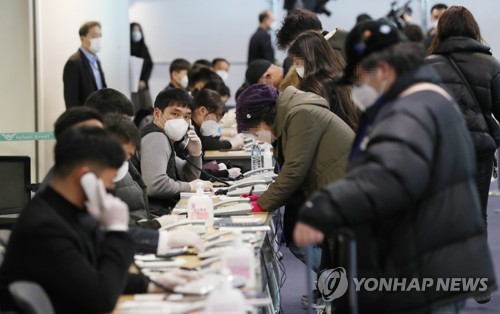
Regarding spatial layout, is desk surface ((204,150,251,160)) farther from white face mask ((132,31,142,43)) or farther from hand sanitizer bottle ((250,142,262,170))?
white face mask ((132,31,142,43))

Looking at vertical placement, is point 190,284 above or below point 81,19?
below

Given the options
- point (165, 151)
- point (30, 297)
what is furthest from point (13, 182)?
point (30, 297)

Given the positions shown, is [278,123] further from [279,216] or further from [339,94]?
[279,216]

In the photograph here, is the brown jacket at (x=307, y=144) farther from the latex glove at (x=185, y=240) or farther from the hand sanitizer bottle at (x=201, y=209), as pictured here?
the latex glove at (x=185, y=240)

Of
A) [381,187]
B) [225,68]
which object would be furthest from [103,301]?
[225,68]

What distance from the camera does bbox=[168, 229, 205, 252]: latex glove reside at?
3479 mm

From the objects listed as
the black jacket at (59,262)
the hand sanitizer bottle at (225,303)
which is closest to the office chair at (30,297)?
the black jacket at (59,262)

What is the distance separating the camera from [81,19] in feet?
29.8

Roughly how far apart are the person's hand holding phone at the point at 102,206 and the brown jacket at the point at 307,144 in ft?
5.45

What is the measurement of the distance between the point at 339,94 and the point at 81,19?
4752 mm

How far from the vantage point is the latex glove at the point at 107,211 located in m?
2.67

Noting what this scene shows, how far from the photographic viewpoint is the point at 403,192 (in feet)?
8.34

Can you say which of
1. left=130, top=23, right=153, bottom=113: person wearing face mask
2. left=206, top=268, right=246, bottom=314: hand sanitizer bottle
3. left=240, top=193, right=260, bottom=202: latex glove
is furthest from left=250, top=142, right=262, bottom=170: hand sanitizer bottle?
left=130, top=23, right=153, bottom=113: person wearing face mask

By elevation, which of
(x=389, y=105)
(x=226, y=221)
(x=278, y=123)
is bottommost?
(x=226, y=221)
